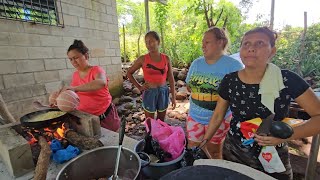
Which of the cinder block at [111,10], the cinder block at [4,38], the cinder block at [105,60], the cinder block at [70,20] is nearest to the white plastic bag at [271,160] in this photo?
the cinder block at [4,38]

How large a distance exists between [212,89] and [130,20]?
16.4 meters

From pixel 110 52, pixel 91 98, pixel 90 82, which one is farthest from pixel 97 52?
pixel 90 82

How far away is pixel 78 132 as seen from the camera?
1.95 m

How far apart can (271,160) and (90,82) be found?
1.74 metres

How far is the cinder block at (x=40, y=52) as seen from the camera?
12.0 feet

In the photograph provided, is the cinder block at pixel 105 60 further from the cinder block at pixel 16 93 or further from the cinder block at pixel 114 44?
the cinder block at pixel 16 93

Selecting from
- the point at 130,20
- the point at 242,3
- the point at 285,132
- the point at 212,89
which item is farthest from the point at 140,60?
the point at 130,20

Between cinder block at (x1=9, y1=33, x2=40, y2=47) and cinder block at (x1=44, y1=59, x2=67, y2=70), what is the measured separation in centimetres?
39

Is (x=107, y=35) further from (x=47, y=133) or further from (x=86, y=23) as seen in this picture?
(x=47, y=133)

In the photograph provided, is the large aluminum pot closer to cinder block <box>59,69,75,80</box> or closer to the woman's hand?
the woman's hand

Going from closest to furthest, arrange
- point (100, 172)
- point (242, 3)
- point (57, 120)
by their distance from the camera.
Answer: point (100, 172), point (57, 120), point (242, 3)

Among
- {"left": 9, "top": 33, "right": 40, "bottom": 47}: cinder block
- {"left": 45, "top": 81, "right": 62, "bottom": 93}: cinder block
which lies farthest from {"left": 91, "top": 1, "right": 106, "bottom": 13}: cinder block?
{"left": 45, "top": 81, "right": 62, "bottom": 93}: cinder block

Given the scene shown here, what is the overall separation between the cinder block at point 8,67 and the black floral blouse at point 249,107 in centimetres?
351

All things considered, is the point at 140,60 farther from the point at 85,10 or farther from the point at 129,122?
the point at 85,10
